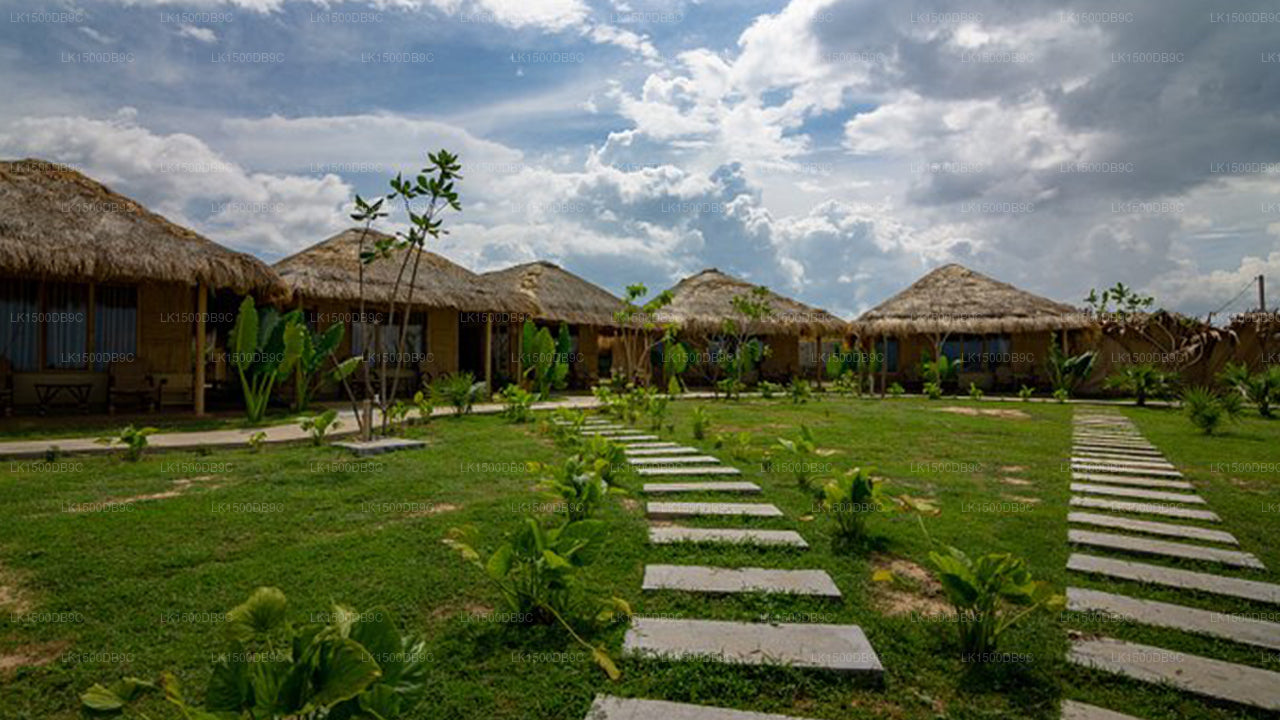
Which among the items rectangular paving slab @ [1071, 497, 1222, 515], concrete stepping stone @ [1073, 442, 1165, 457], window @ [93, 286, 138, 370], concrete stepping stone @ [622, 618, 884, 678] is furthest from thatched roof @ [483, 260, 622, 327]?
concrete stepping stone @ [622, 618, 884, 678]

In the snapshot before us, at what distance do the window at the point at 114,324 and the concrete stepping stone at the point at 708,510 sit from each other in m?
11.0

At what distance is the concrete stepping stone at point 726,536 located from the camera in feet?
12.0

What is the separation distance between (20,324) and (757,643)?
1306 cm

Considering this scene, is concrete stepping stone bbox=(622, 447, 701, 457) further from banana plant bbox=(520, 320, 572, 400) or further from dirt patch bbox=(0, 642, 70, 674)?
banana plant bbox=(520, 320, 572, 400)

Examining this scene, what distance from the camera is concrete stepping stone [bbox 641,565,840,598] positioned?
116 inches

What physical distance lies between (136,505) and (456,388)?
20.8 ft

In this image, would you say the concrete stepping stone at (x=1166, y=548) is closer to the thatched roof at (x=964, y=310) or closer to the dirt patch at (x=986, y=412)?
the dirt patch at (x=986, y=412)

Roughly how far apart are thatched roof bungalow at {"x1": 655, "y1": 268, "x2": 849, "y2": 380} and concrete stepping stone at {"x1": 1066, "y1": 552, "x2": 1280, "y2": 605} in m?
15.7

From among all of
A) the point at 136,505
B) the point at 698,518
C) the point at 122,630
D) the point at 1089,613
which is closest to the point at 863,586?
the point at 1089,613

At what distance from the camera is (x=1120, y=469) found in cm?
621

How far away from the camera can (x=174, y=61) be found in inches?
364

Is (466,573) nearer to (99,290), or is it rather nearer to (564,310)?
(99,290)

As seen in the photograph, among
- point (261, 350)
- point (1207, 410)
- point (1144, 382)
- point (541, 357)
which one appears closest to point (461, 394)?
point (261, 350)

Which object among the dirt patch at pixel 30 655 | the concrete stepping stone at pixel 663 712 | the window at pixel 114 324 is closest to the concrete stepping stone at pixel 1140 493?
the concrete stepping stone at pixel 663 712
